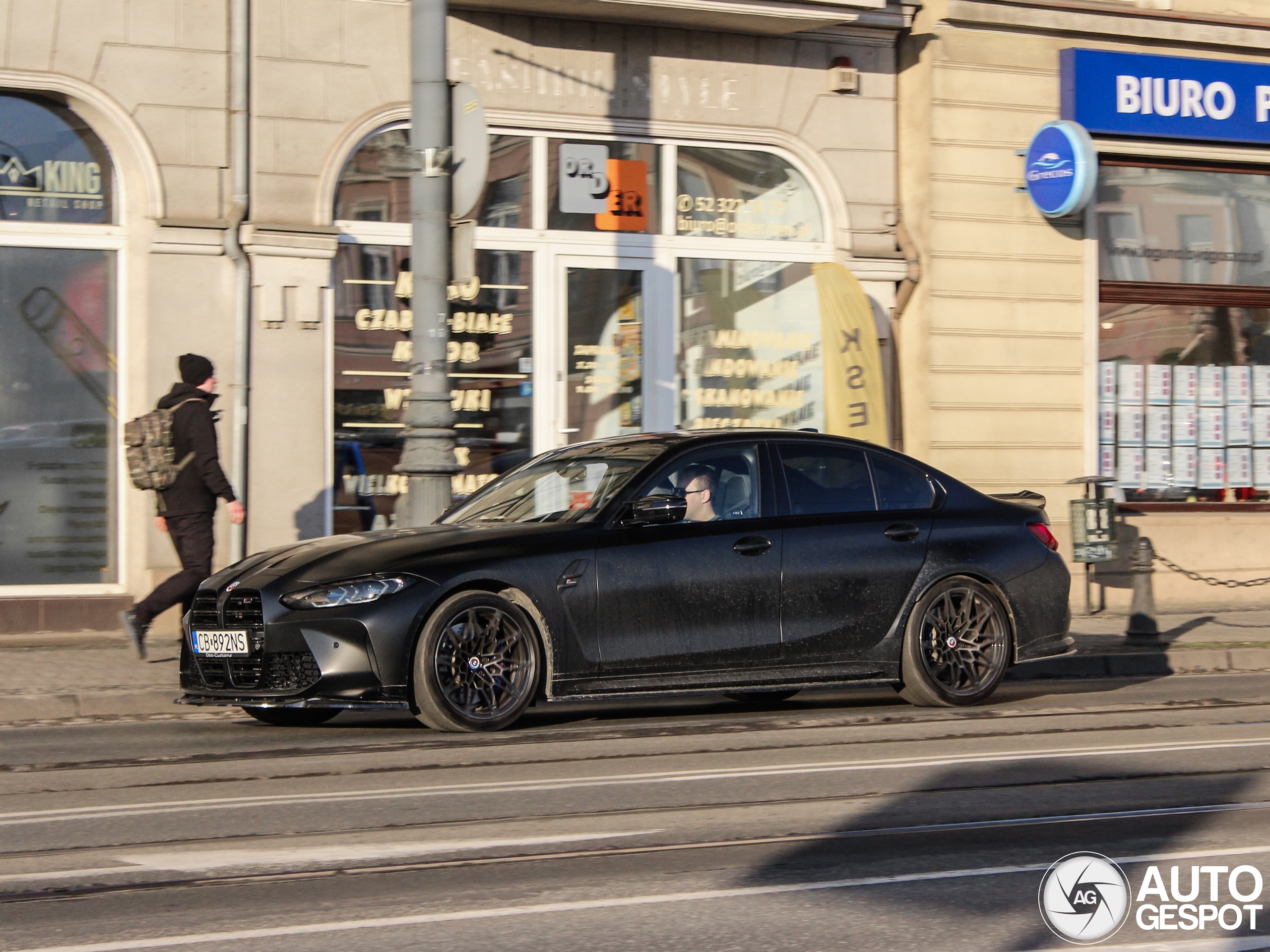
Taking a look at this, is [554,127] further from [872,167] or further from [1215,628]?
[1215,628]

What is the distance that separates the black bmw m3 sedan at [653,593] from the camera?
7684mm

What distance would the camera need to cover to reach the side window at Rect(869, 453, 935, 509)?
9.13 meters

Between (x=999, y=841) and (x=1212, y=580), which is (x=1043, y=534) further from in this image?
(x=1212, y=580)

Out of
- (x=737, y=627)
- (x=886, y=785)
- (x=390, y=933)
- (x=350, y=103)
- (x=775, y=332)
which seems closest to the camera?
(x=390, y=933)

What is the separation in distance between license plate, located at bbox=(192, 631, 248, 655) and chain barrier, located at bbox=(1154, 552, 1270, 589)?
437 inches

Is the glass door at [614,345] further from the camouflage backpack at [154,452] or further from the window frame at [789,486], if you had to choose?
the window frame at [789,486]

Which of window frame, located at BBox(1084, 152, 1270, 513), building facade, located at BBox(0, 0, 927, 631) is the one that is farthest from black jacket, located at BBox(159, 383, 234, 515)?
window frame, located at BBox(1084, 152, 1270, 513)

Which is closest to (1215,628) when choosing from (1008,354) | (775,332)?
(1008,354)

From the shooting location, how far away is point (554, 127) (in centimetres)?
1477

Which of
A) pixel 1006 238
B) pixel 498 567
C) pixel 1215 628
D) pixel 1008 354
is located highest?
pixel 1006 238

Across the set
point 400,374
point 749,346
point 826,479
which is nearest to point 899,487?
point 826,479

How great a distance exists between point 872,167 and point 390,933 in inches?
508

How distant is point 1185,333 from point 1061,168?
2.70 metres

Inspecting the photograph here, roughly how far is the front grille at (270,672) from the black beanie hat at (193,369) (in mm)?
3897
